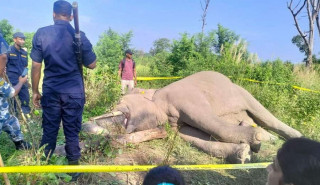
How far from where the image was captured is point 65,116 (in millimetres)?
3354

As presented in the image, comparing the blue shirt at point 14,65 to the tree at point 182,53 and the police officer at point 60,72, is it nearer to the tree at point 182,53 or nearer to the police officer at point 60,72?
the police officer at point 60,72

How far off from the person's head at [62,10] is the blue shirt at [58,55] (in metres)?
0.06

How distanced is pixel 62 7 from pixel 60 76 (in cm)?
69

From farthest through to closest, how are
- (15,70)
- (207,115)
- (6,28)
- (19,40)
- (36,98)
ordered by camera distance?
(6,28) < (19,40) < (15,70) < (207,115) < (36,98)

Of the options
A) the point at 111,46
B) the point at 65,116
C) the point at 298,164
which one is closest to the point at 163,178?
the point at 298,164

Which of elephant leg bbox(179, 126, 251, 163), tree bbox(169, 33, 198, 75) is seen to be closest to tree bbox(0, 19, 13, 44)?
tree bbox(169, 33, 198, 75)

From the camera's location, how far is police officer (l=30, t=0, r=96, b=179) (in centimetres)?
329

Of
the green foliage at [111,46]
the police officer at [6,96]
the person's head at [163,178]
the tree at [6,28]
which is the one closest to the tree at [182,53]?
the green foliage at [111,46]

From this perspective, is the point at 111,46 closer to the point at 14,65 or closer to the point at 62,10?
the point at 14,65

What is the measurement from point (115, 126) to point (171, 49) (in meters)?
7.24

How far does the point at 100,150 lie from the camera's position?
4.06 meters

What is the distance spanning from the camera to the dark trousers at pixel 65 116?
3.31 metres

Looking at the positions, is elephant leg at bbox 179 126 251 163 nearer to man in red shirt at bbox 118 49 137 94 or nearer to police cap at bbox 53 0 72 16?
police cap at bbox 53 0 72 16

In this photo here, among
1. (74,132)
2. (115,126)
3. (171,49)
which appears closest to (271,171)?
(74,132)
